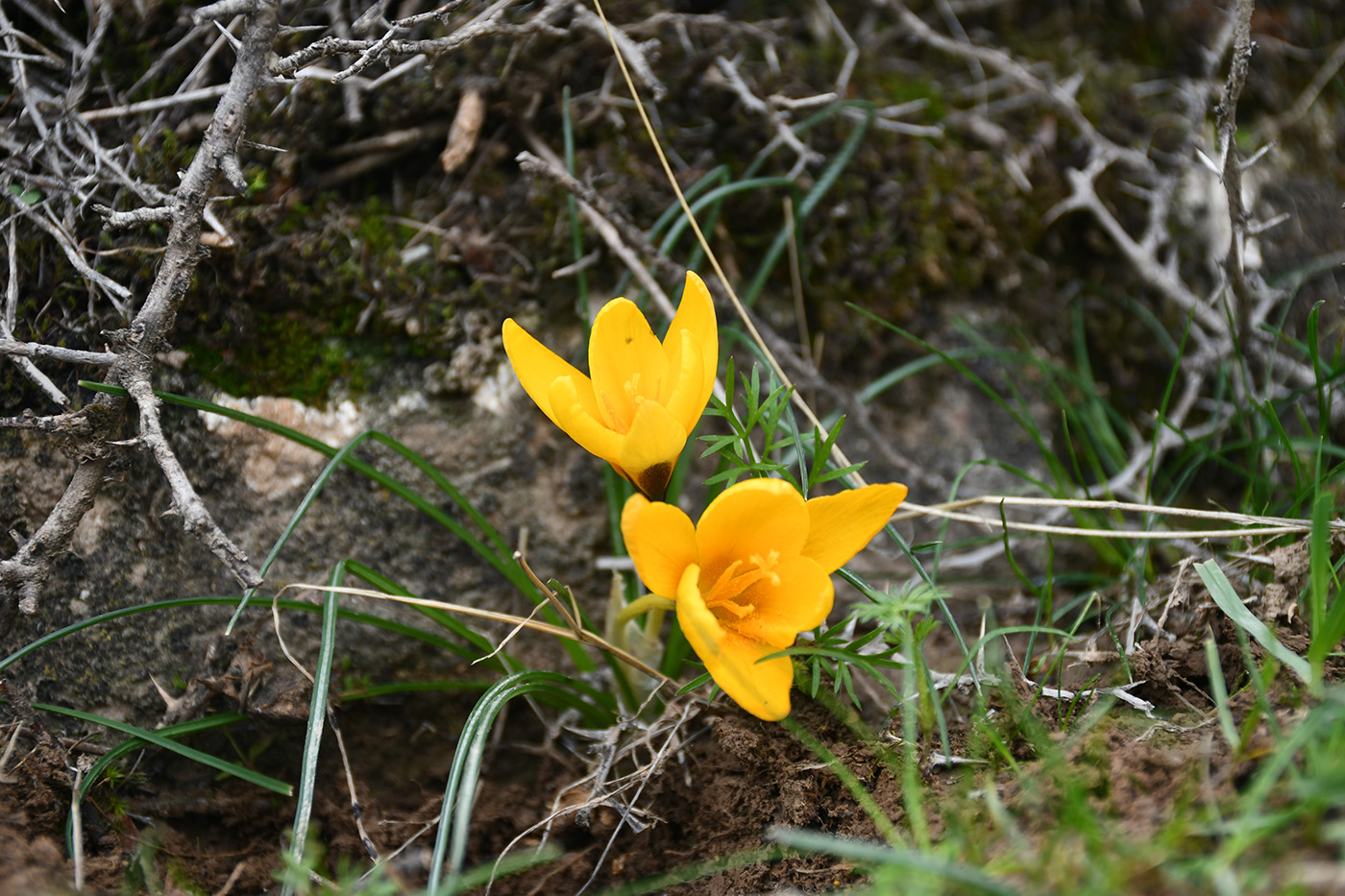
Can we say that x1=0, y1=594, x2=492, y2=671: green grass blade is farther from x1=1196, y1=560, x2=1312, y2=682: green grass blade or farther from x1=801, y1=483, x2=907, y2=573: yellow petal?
x1=1196, y1=560, x2=1312, y2=682: green grass blade

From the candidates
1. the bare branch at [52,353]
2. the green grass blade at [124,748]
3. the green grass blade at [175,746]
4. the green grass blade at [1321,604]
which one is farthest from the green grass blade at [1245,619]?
the bare branch at [52,353]

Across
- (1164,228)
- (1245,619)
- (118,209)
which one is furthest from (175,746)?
(1164,228)

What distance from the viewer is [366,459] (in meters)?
1.74

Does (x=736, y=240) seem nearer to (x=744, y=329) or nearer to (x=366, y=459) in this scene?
(x=744, y=329)

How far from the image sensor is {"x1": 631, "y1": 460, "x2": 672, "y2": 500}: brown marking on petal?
1.35 metres

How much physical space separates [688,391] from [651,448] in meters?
0.11

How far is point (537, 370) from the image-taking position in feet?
4.51

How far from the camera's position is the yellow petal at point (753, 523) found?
118 centimetres

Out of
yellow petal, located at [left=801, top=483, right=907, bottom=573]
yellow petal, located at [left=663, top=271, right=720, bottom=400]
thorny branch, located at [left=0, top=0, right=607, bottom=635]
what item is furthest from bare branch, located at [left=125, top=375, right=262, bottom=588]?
yellow petal, located at [left=801, top=483, right=907, bottom=573]

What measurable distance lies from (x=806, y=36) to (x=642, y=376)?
1.62m

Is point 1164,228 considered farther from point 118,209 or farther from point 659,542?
point 118,209

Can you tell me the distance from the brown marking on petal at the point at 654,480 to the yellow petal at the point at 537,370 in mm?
135

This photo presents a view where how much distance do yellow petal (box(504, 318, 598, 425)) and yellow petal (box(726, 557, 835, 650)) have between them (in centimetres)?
41

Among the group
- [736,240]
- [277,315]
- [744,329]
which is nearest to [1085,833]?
[744,329]
